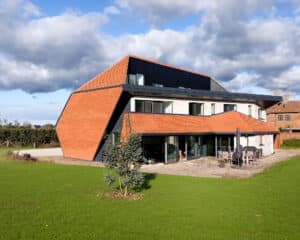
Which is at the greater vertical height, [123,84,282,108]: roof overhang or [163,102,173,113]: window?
[123,84,282,108]: roof overhang

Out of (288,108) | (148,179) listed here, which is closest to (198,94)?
(148,179)

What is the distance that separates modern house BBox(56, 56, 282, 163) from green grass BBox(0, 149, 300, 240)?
962cm

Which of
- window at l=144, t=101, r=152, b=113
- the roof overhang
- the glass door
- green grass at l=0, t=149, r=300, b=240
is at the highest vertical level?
the roof overhang

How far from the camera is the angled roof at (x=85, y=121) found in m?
27.4

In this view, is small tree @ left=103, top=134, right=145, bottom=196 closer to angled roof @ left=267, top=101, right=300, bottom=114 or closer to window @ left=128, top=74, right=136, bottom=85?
window @ left=128, top=74, right=136, bottom=85

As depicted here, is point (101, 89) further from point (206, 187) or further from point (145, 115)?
point (206, 187)

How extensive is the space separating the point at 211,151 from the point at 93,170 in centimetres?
1387

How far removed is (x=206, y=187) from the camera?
1577 cm

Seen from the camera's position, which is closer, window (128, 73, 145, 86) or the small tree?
the small tree

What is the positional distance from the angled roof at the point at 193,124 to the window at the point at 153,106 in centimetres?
66

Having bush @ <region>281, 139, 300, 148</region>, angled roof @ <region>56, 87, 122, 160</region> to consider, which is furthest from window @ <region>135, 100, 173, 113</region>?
bush @ <region>281, 139, 300, 148</region>

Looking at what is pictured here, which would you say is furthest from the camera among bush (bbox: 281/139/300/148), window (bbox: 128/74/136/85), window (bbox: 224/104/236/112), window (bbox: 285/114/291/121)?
window (bbox: 285/114/291/121)

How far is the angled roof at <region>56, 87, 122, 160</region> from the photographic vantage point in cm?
2738

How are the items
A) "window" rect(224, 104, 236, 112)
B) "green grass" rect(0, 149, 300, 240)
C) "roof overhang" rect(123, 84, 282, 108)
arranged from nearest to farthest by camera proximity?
"green grass" rect(0, 149, 300, 240)
"roof overhang" rect(123, 84, 282, 108)
"window" rect(224, 104, 236, 112)
